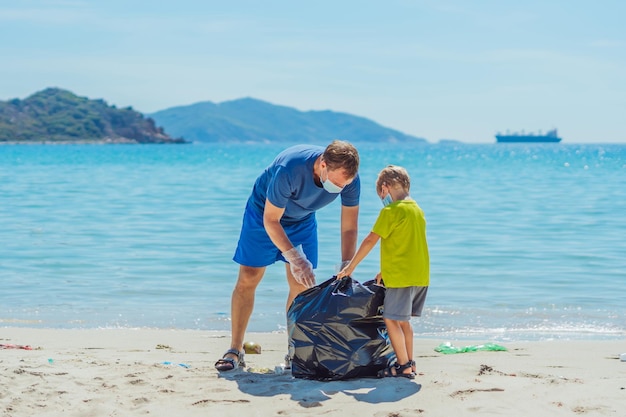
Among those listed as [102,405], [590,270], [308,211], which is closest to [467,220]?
[590,270]

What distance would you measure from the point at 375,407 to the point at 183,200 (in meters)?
17.8

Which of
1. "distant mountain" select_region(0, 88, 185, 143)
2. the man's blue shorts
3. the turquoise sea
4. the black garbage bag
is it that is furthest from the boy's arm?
"distant mountain" select_region(0, 88, 185, 143)

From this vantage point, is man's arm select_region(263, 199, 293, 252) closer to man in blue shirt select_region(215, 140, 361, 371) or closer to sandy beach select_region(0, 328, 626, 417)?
man in blue shirt select_region(215, 140, 361, 371)

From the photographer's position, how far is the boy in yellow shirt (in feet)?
14.7

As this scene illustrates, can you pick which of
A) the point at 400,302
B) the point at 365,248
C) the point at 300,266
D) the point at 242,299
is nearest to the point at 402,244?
the point at 365,248

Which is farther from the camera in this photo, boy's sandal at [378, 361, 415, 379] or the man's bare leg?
the man's bare leg

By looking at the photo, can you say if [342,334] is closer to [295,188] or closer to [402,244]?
[402,244]

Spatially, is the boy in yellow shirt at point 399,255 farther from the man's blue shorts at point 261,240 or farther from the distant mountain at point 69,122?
the distant mountain at point 69,122

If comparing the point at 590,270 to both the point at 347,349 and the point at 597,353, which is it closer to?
the point at 597,353

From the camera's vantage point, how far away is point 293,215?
193 inches

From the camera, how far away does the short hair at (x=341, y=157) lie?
441 centimetres

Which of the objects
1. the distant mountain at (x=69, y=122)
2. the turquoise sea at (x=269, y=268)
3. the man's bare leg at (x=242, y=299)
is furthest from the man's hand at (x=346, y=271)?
the distant mountain at (x=69, y=122)

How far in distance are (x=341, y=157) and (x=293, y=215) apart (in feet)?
2.09

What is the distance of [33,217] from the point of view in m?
16.8
